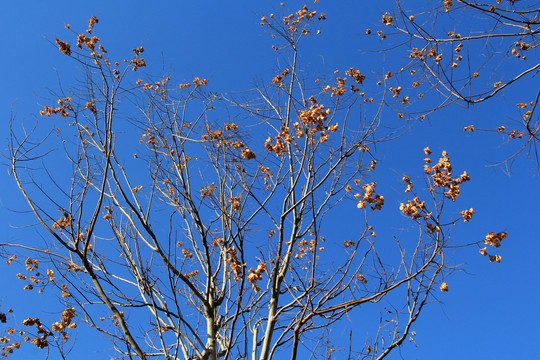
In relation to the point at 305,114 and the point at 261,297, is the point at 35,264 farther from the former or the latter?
the point at 305,114

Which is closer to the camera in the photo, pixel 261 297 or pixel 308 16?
pixel 261 297

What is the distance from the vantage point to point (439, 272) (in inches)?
119

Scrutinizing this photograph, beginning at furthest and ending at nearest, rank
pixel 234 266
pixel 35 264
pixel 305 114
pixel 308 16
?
pixel 308 16, pixel 35 264, pixel 305 114, pixel 234 266

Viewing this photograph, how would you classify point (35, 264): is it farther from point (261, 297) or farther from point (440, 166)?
point (440, 166)

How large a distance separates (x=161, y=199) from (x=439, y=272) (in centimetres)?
359

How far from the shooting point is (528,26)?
2.84 metres

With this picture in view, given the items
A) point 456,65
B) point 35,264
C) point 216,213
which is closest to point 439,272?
point 456,65

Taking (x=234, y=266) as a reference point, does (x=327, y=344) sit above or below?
below

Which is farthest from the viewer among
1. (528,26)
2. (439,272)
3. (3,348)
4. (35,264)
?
(3,348)

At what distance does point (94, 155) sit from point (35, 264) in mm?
1511

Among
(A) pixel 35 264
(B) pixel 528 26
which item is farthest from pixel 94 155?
(B) pixel 528 26

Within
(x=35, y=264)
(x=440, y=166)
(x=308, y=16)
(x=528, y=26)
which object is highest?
(x=308, y=16)

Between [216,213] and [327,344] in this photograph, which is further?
[216,213]

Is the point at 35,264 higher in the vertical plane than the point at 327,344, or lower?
higher
